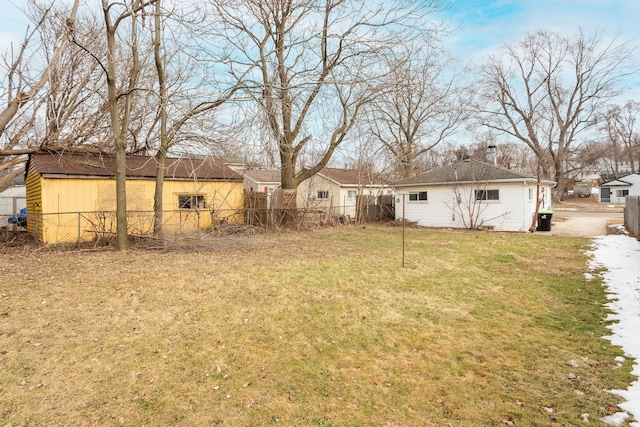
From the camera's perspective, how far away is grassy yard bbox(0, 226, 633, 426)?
10.1 ft

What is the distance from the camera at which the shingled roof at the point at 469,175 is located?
15.4 metres

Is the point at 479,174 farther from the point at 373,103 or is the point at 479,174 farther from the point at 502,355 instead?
the point at 502,355

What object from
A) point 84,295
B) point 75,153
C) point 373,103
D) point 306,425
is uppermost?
point 373,103

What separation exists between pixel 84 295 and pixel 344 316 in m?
4.24

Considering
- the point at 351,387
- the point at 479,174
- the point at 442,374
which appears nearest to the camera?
the point at 351,387

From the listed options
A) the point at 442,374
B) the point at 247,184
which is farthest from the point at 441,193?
the point at 247,184

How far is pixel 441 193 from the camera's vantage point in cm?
1773

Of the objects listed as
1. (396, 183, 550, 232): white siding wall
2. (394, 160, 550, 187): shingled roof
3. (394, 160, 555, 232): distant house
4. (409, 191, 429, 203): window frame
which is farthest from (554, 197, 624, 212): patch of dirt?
(409, 191, 429, 203): window frame

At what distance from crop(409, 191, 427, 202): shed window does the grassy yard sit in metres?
10.7

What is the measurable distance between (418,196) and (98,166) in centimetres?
1475

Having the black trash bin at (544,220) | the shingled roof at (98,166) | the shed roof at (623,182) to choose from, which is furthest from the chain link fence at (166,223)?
the shed roof at (623,182)

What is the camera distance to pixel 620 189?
1438 inches

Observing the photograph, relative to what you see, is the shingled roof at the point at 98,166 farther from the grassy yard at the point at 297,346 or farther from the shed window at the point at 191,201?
the grassy yard at the point at 297,346

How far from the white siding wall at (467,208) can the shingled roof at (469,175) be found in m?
0.37
